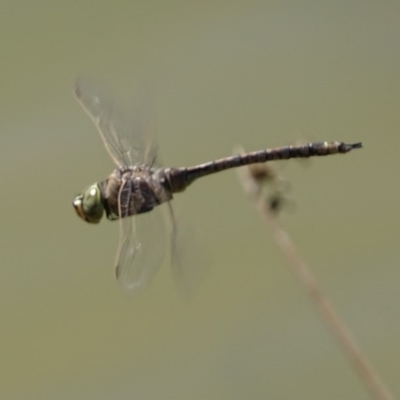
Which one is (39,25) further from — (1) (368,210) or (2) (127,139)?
(2) (127,139)

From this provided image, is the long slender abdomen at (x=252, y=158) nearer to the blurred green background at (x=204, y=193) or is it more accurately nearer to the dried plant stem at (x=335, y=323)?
the dried plant stem at (x=335, y=323)

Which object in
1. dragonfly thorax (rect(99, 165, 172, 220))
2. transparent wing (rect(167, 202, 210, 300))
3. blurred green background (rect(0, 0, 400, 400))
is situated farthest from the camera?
blurred green background (rect(0, 0, 400, 400))

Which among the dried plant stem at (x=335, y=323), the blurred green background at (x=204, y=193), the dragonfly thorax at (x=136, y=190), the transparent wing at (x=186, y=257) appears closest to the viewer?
the dried plant stem at (x=335, y=323)

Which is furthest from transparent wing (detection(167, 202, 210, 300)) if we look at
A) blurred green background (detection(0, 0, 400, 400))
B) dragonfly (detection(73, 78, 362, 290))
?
blurred green background (detection(0, 0, 400, 400))

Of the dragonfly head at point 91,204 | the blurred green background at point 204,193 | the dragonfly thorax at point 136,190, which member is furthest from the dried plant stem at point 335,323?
the blurred green background at point 204,193

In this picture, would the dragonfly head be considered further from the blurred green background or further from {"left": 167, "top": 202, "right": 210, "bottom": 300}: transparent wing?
the blurred green background

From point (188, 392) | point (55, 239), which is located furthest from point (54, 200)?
point (188, 392)

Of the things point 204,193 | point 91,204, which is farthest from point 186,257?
point 204,193

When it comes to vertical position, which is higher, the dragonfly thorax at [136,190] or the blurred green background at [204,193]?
the blurred green background at [204,193]
